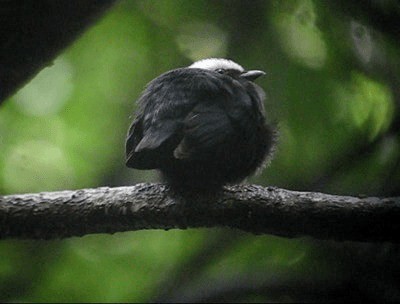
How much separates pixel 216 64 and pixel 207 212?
409mm

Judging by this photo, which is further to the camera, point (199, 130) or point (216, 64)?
point (216, 64)

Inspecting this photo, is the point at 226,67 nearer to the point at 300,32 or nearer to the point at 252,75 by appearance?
the point at 252,75

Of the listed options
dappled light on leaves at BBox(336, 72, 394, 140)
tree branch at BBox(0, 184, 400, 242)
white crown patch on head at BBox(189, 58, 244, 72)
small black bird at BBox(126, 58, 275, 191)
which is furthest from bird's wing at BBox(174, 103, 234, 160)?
dappled light on leaves at BBox(336, 72, 394, 140)

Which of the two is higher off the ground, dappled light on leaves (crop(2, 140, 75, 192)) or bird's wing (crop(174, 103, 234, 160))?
bird's wing (crop(174, 103, 234, 160))

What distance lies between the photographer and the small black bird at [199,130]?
3.57 feet

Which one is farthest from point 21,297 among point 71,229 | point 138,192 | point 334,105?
point 334,105

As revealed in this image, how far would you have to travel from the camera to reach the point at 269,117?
50.3 inches

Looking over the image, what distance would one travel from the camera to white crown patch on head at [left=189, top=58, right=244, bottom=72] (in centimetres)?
136

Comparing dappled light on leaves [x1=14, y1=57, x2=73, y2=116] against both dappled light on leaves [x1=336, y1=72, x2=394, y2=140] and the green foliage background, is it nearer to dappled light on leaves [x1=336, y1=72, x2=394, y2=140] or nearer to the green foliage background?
the green foliage background

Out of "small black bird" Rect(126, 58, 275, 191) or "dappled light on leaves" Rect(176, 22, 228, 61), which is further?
"dappled light on leaves" Rect(176, 22, 228, 61)

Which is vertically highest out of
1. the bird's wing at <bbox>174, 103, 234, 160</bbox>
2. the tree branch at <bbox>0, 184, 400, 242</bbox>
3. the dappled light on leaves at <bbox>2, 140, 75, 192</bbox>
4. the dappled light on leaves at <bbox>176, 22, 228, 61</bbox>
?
the dappled light on leaves at <bbox>176, 22, 228, 61</bbox>

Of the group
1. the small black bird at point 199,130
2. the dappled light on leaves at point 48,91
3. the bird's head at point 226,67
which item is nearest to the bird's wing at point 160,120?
the small black bird at point 199,130

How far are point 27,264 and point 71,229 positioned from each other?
0.98 ft

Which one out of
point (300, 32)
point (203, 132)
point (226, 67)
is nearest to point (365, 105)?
point (300, 32)
